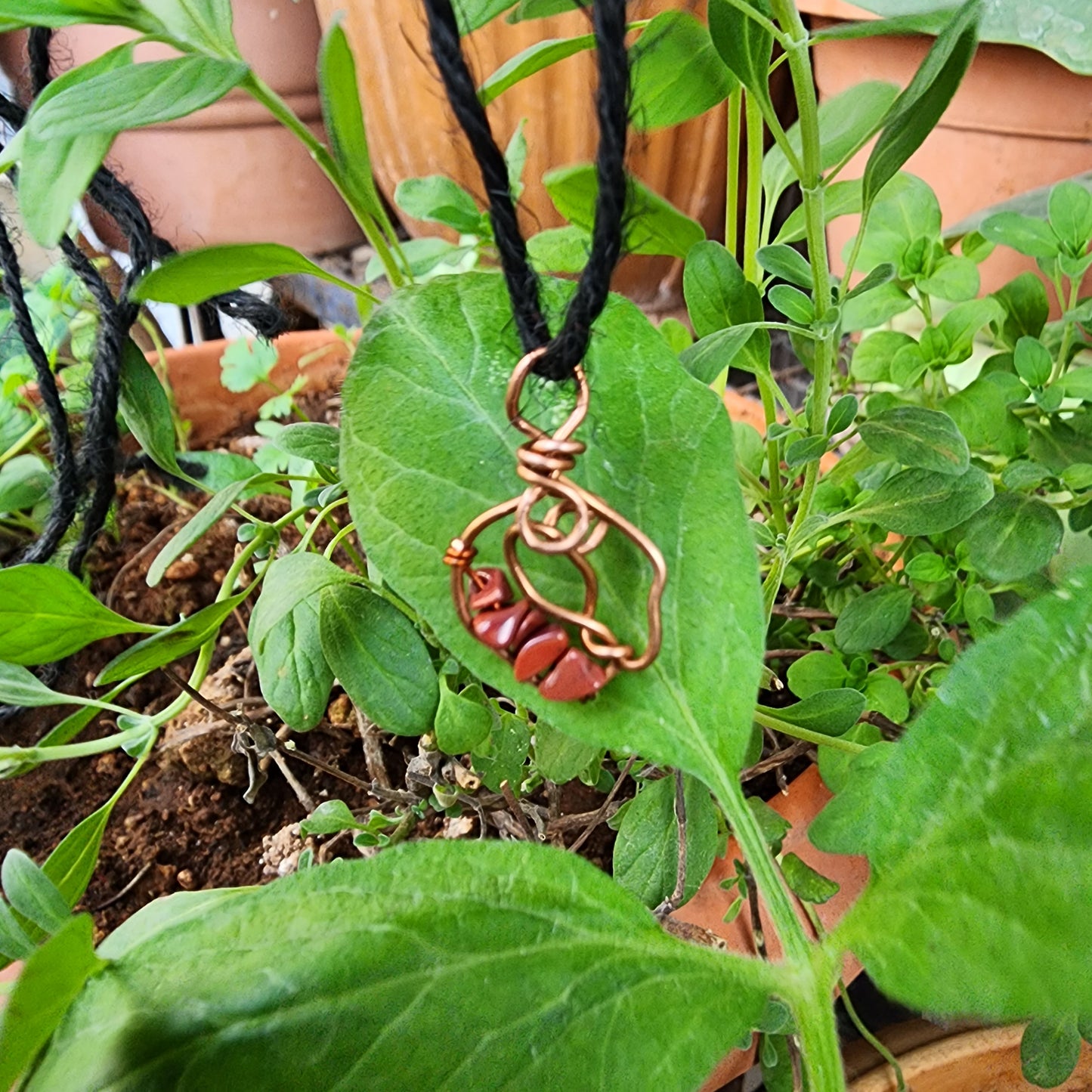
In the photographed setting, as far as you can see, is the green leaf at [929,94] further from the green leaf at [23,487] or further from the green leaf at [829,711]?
the green leaf at [23,487]

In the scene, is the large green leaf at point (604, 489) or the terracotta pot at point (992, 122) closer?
the large green leaf at point (604, 489)

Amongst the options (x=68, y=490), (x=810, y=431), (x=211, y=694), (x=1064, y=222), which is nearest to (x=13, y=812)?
(x=211, y=694)

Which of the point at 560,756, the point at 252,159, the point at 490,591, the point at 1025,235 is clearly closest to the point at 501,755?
the point at 560,756

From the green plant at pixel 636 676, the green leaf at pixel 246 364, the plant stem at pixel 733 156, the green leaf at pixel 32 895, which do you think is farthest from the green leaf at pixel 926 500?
A: the green leaf at pixel 246 364

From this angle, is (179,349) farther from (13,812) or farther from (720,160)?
(720,160)

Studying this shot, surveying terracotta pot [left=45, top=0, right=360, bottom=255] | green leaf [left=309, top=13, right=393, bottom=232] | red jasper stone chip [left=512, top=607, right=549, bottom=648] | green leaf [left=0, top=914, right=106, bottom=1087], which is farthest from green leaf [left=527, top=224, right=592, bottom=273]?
terracotta pot [left=45, top=0, right=360, bottom=255]

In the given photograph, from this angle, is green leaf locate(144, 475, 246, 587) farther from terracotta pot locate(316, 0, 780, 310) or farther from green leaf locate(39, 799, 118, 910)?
terracotta pot locate(316, 0, 780, 310)

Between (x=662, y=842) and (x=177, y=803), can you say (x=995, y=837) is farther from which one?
(x=177, y=803)
